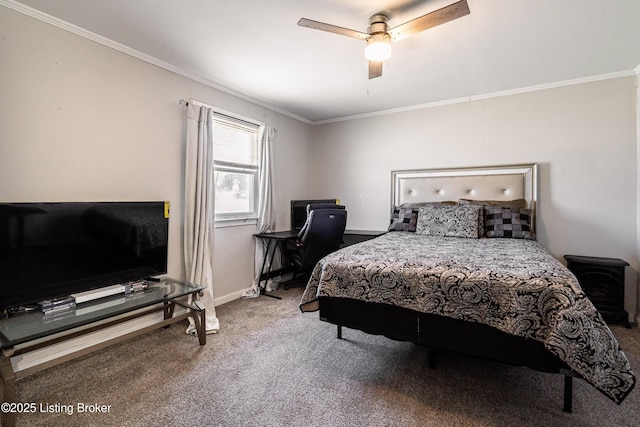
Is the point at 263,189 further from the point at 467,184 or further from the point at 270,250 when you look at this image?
the point at 467,184

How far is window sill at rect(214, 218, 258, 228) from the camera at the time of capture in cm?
323

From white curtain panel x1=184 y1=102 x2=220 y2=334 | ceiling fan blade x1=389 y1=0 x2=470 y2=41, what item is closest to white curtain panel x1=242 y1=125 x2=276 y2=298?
white curtain panel x1=184 y1=102 x2=220 y2=334

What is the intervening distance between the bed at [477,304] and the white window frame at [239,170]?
168 cm

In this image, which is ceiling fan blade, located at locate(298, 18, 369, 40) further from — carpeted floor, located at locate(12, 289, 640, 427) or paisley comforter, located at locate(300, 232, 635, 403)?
carpeted floor, located at locate(12, 289, 640, 427)

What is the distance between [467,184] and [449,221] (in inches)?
28.8

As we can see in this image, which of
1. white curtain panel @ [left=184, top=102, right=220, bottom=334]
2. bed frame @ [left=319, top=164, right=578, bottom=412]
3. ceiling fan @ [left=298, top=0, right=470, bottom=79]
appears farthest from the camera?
white curtain panel @ [left=184, top=102, right=220, bottom=334]

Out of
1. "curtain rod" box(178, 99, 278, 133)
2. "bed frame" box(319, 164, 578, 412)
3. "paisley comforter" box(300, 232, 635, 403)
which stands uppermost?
"curtain rod" box(178, 99, 278, 133)

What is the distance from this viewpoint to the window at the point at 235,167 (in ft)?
10.8

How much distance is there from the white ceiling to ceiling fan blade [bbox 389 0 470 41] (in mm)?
153

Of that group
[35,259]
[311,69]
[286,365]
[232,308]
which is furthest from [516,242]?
[35,259]

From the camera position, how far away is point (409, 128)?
155 inches

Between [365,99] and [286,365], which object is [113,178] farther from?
[365,99]

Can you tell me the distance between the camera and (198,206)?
2.82 m

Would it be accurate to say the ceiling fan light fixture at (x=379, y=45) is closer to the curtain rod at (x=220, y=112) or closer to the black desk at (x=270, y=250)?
the curtain rod at (x=220, y=112)
